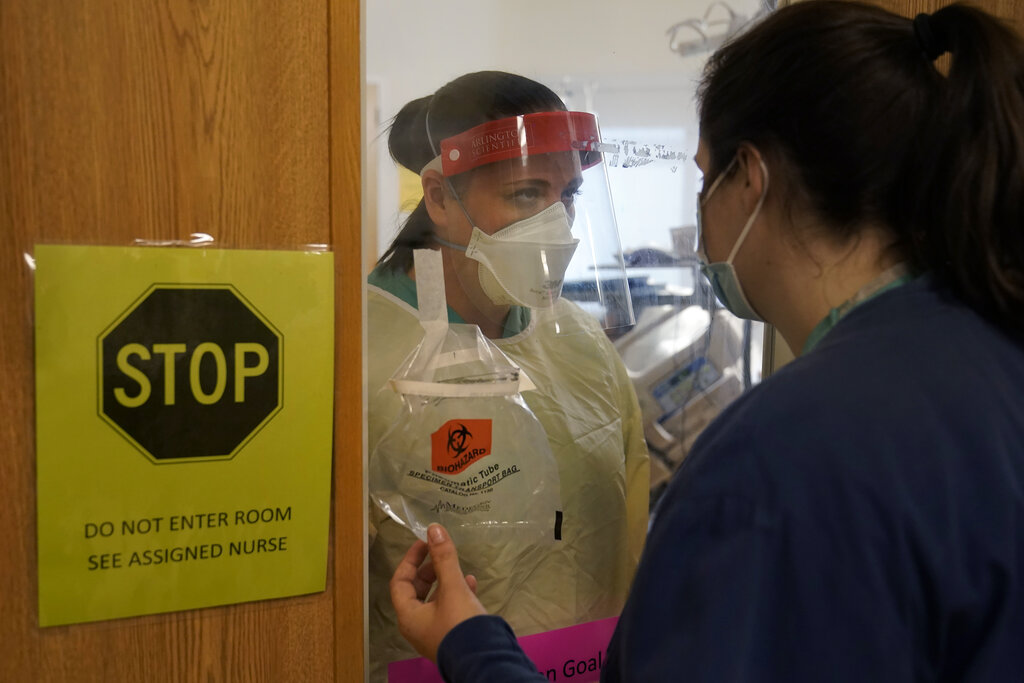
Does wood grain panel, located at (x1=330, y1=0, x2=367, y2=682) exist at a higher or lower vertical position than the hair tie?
lower

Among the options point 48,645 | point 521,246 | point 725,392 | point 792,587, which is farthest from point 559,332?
point 48,645

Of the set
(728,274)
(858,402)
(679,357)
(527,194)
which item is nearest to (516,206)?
(527,194)

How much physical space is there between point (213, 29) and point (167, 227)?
0.60ft

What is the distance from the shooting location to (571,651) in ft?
3.67

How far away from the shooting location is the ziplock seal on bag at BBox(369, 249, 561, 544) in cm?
100

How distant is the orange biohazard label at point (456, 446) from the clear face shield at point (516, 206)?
0.18 m

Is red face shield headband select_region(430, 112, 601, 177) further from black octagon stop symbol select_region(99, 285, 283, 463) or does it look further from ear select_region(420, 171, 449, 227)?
black octagon stop symbol select_region(99, 285, 283, 463)

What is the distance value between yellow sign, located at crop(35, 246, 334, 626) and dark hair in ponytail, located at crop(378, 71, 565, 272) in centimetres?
31

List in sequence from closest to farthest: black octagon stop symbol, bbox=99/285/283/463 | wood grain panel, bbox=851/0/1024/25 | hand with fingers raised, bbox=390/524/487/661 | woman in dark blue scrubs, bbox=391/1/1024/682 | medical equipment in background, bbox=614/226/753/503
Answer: woman in dark blue scrubs, bbox=391/1/1024/682 < black octagon stop symbol, bbox=99/285/283/463 < hand with fingers raised, bbox=390/524/487/661 < wood grain panel, bbox=851/0/1024/25 < medical equipment in background, bbox=614/226/753/503

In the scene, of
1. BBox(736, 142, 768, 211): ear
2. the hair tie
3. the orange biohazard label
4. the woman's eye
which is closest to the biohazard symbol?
the orange biohazard label

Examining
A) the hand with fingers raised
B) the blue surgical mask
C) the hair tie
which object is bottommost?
the hand with fingers raised

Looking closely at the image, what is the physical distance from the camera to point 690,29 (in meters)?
1.27

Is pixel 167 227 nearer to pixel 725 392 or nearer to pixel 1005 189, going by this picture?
pixel 1005 189

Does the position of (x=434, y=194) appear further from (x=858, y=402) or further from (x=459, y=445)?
(x=858, y=402)
